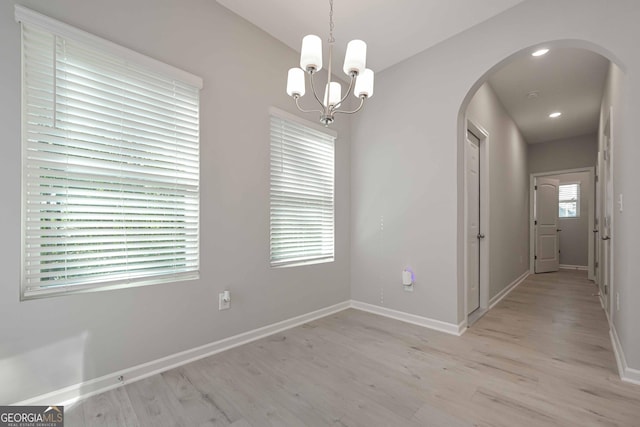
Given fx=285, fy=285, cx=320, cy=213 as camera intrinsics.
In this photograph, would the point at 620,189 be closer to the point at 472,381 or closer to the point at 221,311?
the point at 472,381

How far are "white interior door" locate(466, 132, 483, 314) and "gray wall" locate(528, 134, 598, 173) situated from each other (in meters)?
4.09

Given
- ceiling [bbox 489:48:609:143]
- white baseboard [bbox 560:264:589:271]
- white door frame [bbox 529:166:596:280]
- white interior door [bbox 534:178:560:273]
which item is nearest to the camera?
ceiling [bbox 489:48:609:143]

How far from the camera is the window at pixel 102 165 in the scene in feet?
5.49

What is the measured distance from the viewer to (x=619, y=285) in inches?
89.9

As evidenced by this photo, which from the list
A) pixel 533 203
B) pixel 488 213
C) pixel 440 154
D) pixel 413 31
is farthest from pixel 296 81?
pixel 533 203

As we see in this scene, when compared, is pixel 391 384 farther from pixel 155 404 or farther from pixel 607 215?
pixel 607 215

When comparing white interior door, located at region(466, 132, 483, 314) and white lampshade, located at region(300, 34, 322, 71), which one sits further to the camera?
white interior door, located at region(466, 132, 483, 314)

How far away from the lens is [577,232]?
705 centimetres

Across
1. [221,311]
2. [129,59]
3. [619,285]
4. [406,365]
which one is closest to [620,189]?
[619,285]

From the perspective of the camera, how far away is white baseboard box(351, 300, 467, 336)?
2.89 m

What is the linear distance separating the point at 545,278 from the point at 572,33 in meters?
5.27

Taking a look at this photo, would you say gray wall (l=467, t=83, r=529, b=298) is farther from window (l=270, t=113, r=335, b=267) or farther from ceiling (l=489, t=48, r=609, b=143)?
window (l=270, t=113, r=335, b=267)

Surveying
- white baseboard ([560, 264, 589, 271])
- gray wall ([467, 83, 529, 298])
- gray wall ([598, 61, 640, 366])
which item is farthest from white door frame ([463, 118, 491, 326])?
white baseboard ([560, 264, 589, 271])

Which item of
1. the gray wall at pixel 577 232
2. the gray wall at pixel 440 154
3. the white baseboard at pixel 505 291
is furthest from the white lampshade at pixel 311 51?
the gray wall at pixel 577 232
